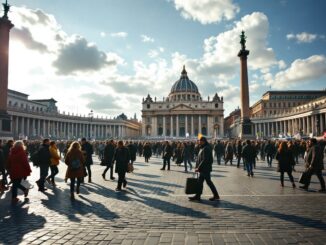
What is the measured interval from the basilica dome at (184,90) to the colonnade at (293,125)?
4346 cm

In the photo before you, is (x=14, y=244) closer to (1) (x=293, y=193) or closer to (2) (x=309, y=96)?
(1) (x=293, y=193)

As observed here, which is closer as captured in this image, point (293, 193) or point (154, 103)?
point (293, 193)

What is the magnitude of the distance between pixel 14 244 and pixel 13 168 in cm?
483

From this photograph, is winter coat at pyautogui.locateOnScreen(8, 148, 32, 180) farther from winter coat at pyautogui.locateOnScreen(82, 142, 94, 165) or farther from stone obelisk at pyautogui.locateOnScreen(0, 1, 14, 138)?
stone obelisk at pyautogui.locateOnScreen(0, 1, 14, 138)

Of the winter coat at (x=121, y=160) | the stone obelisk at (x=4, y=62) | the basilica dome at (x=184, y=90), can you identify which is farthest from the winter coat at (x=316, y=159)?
the basilica dome at (x=184, y=90)

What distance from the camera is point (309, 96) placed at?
108 meters

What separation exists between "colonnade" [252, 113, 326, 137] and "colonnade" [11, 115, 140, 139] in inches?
2047

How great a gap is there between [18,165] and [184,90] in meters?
128

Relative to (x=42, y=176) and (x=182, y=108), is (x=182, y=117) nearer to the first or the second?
(x=182, y=108)

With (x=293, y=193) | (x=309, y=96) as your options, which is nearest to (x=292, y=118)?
(x=309, y=96)

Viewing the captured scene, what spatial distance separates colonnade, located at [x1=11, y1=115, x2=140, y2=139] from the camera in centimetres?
7438

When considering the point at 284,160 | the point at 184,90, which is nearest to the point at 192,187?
the point at 284,160

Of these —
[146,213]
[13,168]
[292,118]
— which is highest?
[292,118]

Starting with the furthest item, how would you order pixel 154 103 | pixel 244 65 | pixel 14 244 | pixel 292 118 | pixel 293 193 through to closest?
pixel 154 103, pixel 292 118, pixel 244 65, pixel 293 193, pixel 14 244
